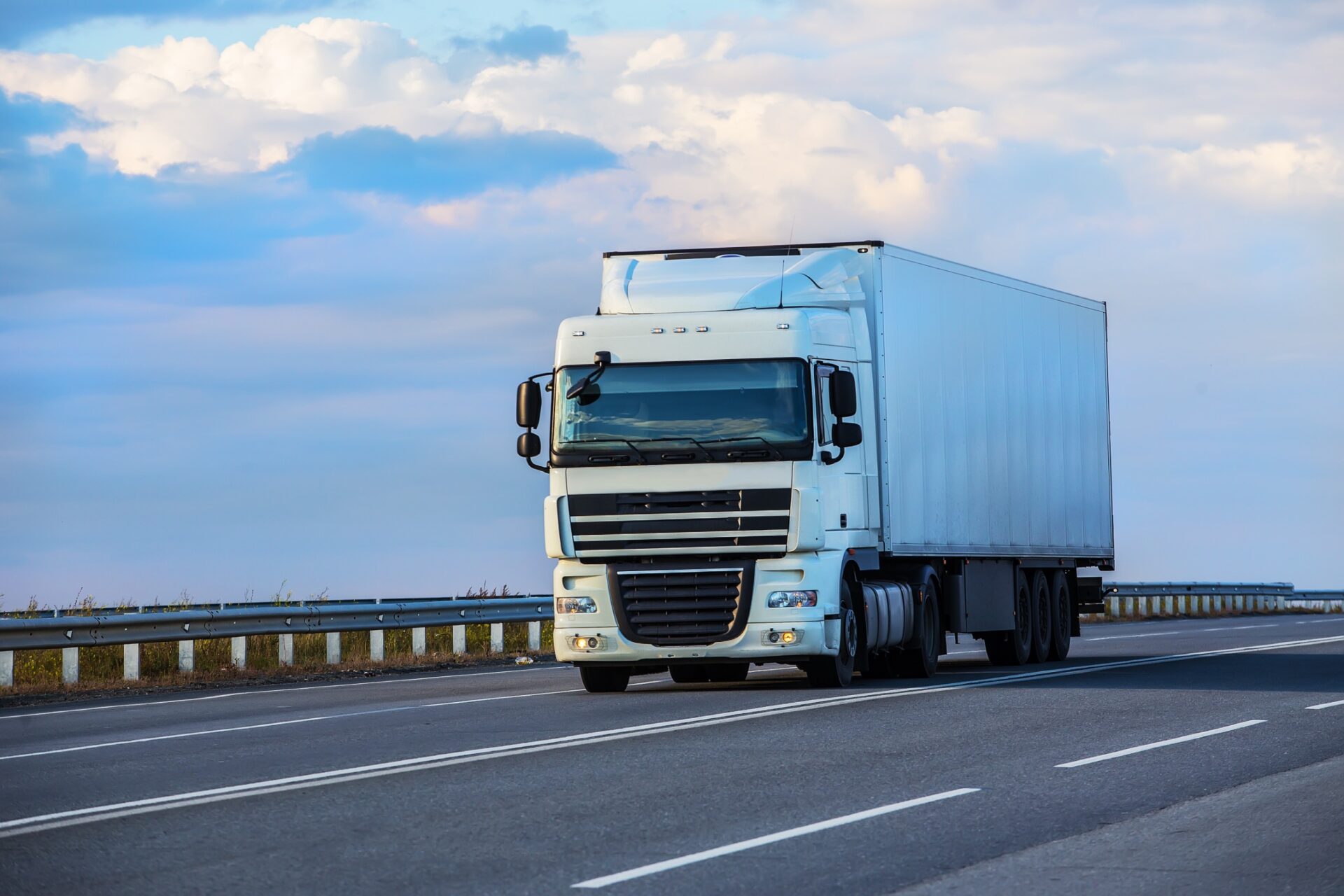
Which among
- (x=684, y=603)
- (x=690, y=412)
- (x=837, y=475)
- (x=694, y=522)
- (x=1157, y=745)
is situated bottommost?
(x=1157, y=745)

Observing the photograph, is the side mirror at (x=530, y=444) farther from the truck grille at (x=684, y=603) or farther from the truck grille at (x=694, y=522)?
the truck grille at (x=684, y=603)

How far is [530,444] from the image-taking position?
17.7m

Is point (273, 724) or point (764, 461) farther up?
point (764, 461)

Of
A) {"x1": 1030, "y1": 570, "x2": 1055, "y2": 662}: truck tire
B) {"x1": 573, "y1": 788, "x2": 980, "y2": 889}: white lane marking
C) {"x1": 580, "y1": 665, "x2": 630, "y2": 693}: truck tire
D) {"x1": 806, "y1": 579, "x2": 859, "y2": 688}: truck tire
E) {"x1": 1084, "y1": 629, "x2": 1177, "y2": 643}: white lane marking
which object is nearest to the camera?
{"x1": 573, "y1": 788, "x2": 980, "y2": 889}: white lane marking

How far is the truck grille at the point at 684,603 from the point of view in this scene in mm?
17250

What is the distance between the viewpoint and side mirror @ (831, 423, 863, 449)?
57.5ft

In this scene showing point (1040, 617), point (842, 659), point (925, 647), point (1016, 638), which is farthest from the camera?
point (1040, 617)

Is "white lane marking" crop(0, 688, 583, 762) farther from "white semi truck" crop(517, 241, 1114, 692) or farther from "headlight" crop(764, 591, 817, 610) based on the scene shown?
"headlight" crop(764, 591, 817, 610)

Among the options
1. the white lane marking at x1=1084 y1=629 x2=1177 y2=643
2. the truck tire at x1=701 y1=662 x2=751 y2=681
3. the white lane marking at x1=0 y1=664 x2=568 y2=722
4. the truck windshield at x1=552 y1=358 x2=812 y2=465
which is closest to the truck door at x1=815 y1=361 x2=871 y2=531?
the truck windshield at x1=552 y1=358 x2=812 y2=465

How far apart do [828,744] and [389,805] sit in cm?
387

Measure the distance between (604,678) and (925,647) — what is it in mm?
4114

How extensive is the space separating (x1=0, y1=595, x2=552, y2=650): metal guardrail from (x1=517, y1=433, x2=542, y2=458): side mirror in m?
5.72

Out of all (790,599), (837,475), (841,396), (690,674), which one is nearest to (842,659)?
(790,599)

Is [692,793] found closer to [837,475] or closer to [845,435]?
[845,435]
